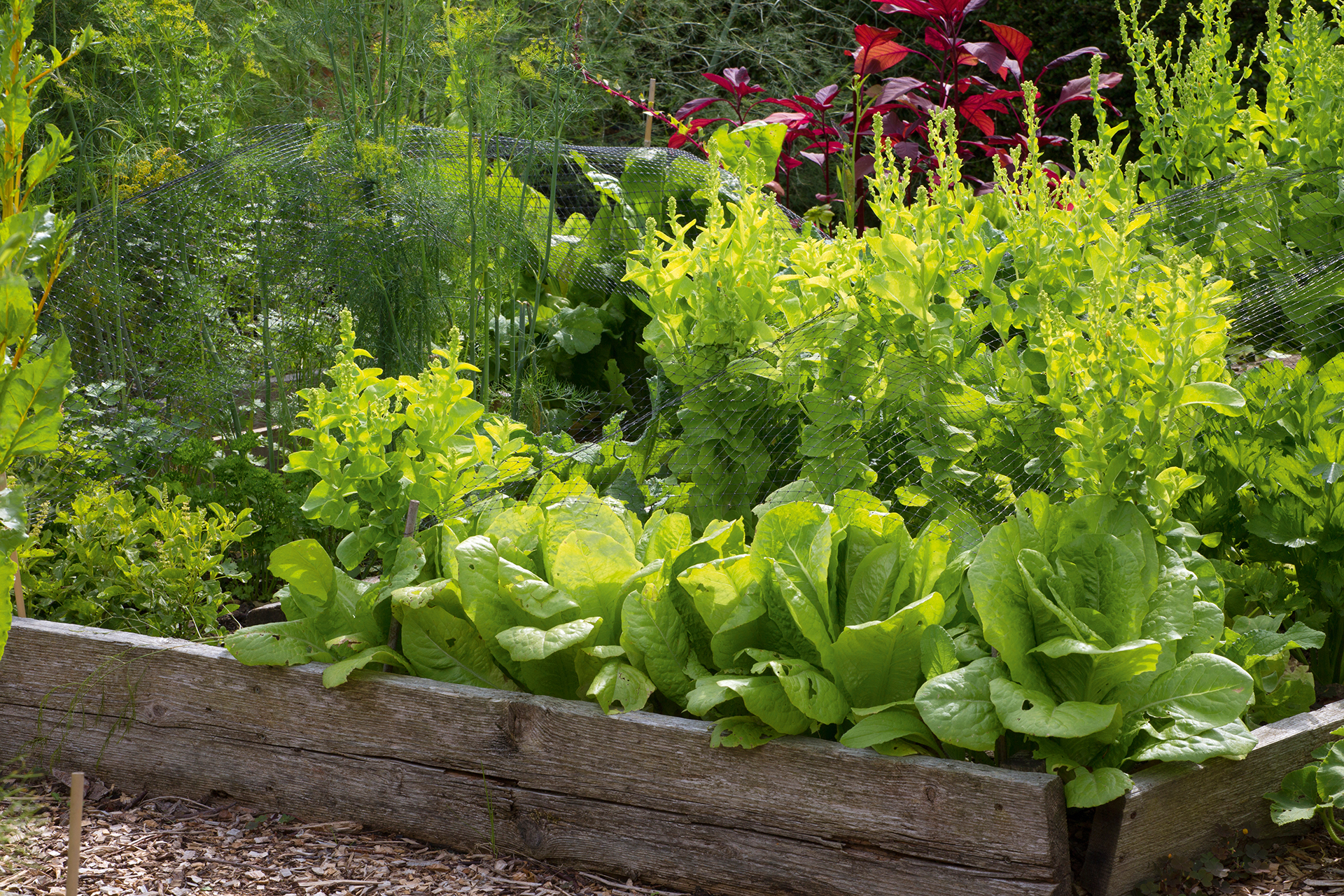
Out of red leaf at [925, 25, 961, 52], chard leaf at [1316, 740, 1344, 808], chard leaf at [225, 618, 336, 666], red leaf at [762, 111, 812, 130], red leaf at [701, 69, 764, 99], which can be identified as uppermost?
red leaf at [925, 25, 961, 52]

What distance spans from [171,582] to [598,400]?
1477 mm

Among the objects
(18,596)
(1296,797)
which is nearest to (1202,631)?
(1296,797)

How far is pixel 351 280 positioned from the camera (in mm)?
3037

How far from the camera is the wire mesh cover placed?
80.5 inches

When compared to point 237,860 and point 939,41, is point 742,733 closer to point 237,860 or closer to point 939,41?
point 237,860

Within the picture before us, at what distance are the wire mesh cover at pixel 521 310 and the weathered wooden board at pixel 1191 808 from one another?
1.74ft

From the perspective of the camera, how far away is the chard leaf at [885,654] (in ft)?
5.30

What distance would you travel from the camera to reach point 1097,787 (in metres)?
1.50

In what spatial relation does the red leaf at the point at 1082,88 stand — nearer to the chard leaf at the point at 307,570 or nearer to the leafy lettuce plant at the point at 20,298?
the chard leaf at the point at 307,570

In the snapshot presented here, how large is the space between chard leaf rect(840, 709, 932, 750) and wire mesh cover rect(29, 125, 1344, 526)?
49 cm

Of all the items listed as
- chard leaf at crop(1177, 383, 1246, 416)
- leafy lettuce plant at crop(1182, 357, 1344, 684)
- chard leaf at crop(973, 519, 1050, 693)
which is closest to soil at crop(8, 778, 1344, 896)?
chard leaf at crop(973, 519, 1050, 693)

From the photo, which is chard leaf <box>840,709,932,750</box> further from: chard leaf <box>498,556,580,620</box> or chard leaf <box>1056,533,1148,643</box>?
chard leaf <box>498,556,580,620</box>

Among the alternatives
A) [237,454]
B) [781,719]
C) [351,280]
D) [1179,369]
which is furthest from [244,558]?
[1179,369]

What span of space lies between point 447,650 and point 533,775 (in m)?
0.28
